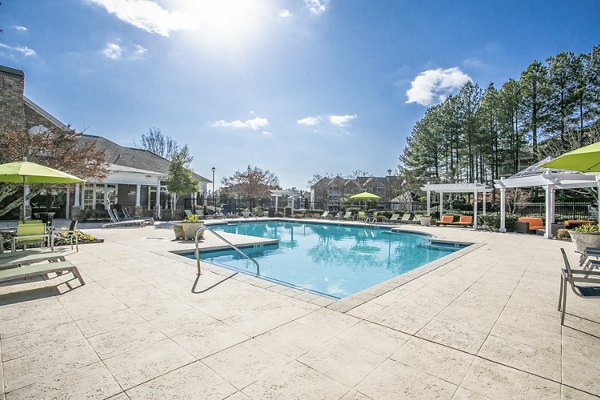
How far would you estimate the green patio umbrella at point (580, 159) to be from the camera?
3281mm

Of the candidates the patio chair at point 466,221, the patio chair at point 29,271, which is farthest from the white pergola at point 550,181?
the patio chair at point 29,271

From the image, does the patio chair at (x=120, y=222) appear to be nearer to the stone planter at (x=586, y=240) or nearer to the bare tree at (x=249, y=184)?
the stone planter at (x=586, y=240)

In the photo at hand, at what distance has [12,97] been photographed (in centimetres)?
1458

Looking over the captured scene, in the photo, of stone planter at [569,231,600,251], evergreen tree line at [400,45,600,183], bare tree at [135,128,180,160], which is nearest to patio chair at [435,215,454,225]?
stone planter at [569,231,600,251]

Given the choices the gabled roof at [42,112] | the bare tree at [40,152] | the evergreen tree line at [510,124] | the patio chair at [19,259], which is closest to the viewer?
the patio chair at [19,259]

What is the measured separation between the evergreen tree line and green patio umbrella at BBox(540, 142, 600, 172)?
1931 centimetres

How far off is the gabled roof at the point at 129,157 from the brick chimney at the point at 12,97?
18.0ft

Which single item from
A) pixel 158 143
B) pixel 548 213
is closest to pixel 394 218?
pixel 548 213

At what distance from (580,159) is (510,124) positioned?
87.3 ft

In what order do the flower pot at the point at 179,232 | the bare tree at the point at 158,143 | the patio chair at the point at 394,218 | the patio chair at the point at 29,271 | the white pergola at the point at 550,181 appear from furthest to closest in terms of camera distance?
1. the bare tree at the point at 158,143
2. the patio chair at the point at 394,218
3. the white pergola at the point at 550,181
4. the flower pot at the point at 179,232
5. the patio chair at the point at 29,271

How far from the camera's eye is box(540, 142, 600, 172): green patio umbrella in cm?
328

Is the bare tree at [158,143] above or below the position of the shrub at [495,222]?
above

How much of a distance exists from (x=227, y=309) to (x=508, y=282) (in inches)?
189

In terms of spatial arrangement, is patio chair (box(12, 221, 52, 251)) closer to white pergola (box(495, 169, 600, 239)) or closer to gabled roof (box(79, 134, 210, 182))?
gabled roof (box(79, 134, 210, 182))
